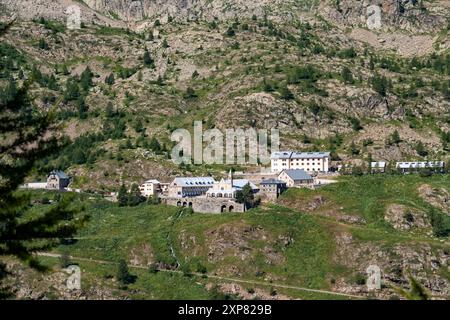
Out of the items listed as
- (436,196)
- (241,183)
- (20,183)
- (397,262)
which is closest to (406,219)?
→ (436,196)

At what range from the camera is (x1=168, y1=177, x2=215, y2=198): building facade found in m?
191

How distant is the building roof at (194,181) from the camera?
19188 centimetres

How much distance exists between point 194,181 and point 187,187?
360 centimetres

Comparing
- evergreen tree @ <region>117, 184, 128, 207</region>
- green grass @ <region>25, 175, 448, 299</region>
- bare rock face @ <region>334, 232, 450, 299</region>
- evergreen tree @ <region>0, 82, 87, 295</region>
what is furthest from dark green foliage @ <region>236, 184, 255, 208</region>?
evergreen tree @ <region>0, 82, 87, 295</region>

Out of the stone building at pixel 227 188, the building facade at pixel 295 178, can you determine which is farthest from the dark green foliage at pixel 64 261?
the building facade at pixel 295 178

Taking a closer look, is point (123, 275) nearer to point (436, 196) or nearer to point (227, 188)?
point (227, 188)

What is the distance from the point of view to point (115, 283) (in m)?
156

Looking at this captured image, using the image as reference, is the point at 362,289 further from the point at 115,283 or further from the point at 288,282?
the point at 115,283

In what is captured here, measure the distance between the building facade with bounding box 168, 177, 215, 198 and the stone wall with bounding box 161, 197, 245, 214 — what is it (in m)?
2.00

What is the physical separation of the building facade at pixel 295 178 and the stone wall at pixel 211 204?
16.0 m

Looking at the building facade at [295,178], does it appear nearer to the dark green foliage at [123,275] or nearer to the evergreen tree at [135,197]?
the evergreen tree at [135,197]

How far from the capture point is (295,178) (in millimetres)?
194500
